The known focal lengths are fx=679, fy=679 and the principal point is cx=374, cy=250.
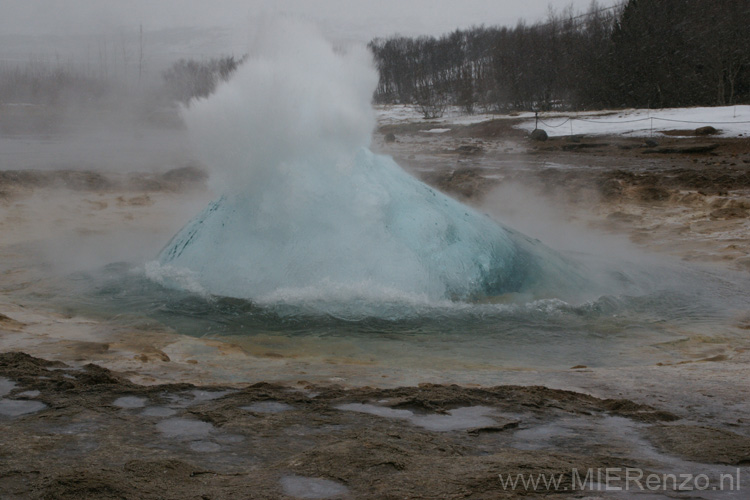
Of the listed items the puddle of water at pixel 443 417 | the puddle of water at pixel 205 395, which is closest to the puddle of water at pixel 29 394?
the puddle of water at pixel 205 395

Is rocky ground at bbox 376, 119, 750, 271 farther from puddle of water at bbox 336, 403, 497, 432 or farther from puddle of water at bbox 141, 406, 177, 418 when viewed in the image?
puddle of water at bbox 141, 406, 177, 418

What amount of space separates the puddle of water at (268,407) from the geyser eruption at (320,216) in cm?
234

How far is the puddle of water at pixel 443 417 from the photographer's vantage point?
2.91 m

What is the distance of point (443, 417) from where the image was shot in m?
3.03

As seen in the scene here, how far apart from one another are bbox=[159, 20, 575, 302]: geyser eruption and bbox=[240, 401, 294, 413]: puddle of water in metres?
2.34

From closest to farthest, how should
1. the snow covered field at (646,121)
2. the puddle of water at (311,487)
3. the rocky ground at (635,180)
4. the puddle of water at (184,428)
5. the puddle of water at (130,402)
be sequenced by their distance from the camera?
1. the puddle of water at (311,487)
2. the puddle of water at (184,428)
3. the puddle of water at (130,402)
4. the rocky ground at (635,180)
5. the snow covered field at (646,121)

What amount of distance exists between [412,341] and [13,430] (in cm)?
271

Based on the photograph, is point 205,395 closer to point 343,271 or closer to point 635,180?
point 343,271

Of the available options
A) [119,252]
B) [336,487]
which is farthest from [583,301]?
[119,252]

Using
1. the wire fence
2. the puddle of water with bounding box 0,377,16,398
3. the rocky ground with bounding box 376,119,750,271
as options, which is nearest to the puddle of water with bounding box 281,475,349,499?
the puddle of water with bounding box 0,377,16,398

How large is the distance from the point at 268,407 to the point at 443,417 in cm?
80

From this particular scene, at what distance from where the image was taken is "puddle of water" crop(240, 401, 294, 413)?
3.07 m

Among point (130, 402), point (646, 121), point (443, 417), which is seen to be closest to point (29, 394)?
point (130, 402)

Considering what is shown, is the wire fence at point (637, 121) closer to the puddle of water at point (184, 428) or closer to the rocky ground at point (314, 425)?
the rocky ground at point (314, 425)
